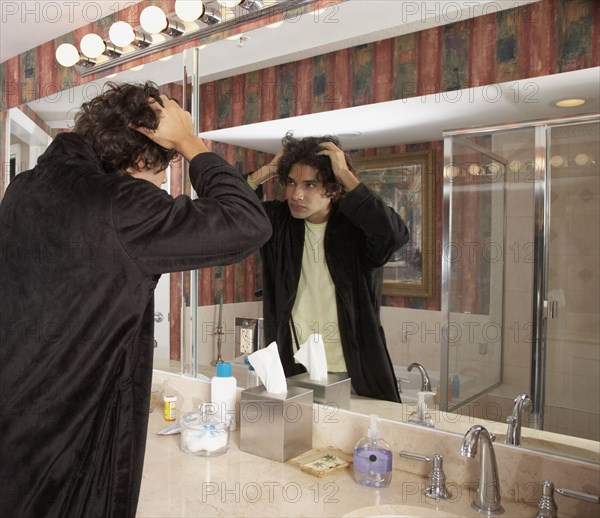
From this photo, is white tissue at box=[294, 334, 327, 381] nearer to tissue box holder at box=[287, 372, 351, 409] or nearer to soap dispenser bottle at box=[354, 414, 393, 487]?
tissue box holder at box=[287, 372, 351, 409]

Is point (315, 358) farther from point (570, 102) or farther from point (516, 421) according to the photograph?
point (570, 102)

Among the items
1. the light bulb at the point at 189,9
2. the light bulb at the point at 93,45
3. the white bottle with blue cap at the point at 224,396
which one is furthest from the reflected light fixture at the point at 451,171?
the light bulb at the point at 93,45

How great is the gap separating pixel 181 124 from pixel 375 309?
63 centimetres

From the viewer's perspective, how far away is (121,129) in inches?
37.9

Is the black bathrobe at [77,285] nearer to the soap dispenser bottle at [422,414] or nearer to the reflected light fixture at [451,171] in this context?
the reflected light fixture at [451,171]

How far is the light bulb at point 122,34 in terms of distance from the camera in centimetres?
194

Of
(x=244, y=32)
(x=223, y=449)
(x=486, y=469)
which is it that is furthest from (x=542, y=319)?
(x=244, y=32)

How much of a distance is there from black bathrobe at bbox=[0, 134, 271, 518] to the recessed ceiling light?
25.1 inches

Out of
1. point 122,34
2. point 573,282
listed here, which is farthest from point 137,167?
point 122,34

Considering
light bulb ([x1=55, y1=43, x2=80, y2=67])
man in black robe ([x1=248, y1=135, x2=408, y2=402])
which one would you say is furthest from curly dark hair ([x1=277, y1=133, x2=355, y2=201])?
light bulb ([x1=55, y1=43, x2=80, y2=67])

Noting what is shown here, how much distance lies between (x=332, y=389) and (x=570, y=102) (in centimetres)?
84

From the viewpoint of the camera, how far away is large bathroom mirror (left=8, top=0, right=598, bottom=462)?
1200mm

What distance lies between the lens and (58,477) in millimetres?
884

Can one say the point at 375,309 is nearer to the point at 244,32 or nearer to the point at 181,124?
the point at 181,124
